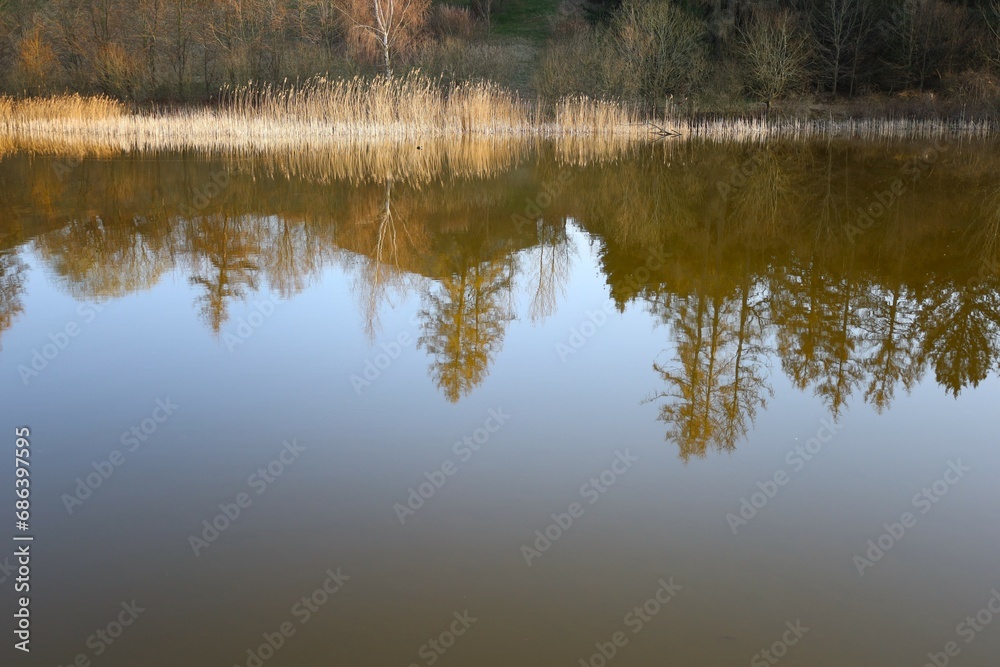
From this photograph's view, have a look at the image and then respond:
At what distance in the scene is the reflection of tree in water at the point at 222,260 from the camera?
21.1ft

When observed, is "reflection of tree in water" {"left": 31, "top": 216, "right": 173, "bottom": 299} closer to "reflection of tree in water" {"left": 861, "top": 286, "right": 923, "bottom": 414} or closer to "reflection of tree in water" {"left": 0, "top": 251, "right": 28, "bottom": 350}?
"reflection of tree in water" {"left": 0, "top": 251, "right": 28, "bottom": 350}

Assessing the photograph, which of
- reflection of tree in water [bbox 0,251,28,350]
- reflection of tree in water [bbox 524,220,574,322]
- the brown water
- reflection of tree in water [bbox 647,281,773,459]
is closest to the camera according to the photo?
the brown water

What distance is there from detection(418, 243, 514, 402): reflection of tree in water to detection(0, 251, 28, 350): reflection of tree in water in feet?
8.22

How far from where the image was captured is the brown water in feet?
9.08

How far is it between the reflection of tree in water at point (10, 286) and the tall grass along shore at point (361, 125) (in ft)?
32.8

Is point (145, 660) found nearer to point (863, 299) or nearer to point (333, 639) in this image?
point (333, 639)

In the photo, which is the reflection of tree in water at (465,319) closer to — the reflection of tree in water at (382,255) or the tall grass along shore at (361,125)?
the reflection of tree in water at (382,255)

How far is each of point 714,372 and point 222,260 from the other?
4.45m

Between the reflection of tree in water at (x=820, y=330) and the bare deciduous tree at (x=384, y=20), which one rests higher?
the bare deciduous tree at (x=384, y=20)

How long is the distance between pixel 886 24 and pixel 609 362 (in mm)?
27423

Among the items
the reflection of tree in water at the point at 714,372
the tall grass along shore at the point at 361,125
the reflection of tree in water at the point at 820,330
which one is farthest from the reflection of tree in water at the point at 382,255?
the tall grass along shore at the point at 361,125

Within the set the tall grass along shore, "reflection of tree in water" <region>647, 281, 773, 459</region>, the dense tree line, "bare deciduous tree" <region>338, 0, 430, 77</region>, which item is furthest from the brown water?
"bare deciduous tree" <region>338, 0, 430, 77</region>

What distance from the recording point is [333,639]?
2.70m

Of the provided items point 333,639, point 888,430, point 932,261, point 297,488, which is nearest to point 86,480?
point 297,488
